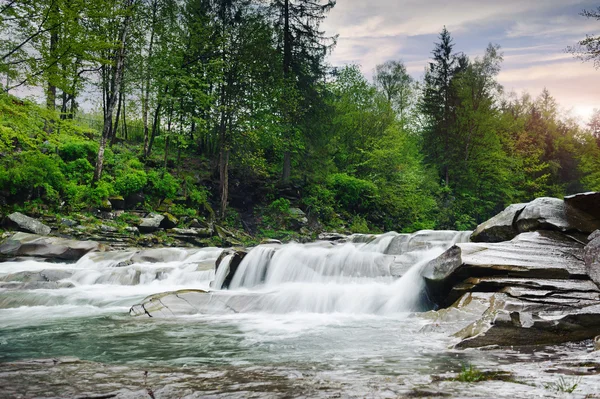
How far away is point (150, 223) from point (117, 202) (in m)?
2.18

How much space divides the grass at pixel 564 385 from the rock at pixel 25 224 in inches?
664

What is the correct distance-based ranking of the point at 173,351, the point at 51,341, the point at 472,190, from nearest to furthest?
the point at 173,351 < the point at 51,341 < the point at 472,190

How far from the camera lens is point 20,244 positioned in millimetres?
14047

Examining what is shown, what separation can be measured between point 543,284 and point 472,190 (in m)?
28.5

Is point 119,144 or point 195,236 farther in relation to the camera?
point 119,144

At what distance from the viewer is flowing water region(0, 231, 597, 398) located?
323 centimetres

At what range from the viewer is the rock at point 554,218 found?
8164mm

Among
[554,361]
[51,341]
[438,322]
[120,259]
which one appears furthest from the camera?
[120,259]

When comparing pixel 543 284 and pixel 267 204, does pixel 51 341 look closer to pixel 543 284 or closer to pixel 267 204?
pixel 543 284

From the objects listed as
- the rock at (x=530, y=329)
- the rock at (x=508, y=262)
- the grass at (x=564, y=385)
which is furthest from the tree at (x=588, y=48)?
the grass at (x=564, y=385)

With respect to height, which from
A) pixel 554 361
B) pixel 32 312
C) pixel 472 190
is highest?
pixel 472 190

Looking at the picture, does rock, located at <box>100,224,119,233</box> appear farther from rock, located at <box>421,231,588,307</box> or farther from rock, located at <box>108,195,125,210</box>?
rock, located at <box>421,231,588,307</box>

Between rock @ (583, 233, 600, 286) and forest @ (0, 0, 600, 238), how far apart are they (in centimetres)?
1329

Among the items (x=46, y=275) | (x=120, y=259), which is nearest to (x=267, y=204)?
(x=120, y=259)
